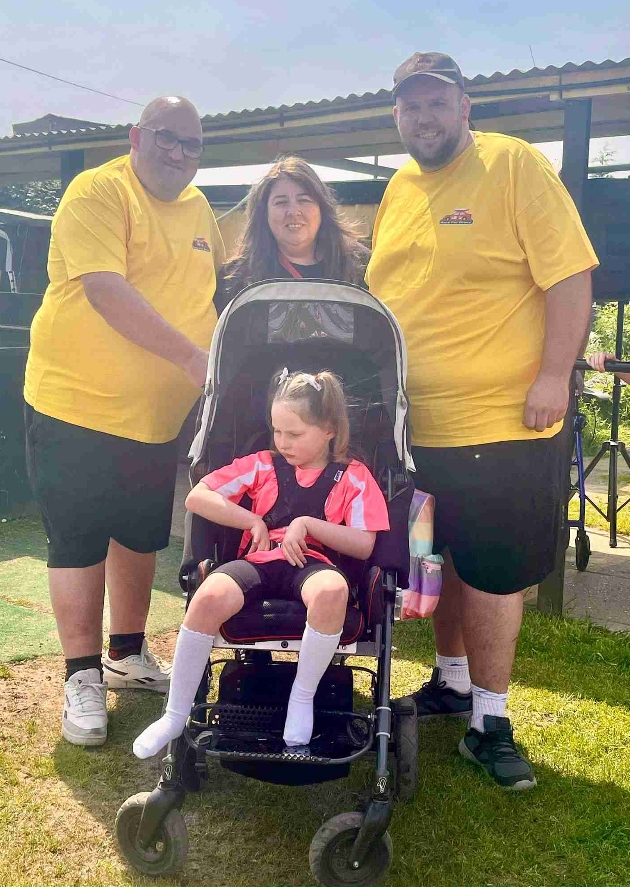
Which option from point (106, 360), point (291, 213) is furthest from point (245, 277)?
point (106, 360)

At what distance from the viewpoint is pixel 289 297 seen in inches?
109

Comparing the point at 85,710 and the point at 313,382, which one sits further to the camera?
the point at 85,710

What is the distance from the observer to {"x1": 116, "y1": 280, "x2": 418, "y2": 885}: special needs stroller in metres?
2.21

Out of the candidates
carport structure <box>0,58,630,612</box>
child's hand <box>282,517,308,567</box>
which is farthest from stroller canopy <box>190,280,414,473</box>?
carport structure <box>0,58,630,612</box>

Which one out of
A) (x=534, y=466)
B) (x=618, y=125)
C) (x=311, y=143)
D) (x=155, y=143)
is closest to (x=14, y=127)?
(x=311, y=143)

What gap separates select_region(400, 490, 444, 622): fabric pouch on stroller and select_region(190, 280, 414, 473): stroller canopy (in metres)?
0.29

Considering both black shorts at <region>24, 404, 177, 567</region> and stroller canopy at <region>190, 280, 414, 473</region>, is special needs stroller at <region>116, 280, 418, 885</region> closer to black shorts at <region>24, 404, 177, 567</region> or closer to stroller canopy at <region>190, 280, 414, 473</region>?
stroller canopy at <region>190, 280, 414, 473</region>

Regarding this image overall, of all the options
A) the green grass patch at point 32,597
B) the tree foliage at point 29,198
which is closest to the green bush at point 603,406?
the green grass patch at point 32,597

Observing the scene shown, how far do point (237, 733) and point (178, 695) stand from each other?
0.19m

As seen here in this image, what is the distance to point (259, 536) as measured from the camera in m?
2.49

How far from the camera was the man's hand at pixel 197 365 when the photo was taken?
2.94 meters

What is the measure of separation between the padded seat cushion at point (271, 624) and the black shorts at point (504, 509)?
0.67 meters

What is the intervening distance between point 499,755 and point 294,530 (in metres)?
1.08

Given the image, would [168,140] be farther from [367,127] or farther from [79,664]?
[367,127]
